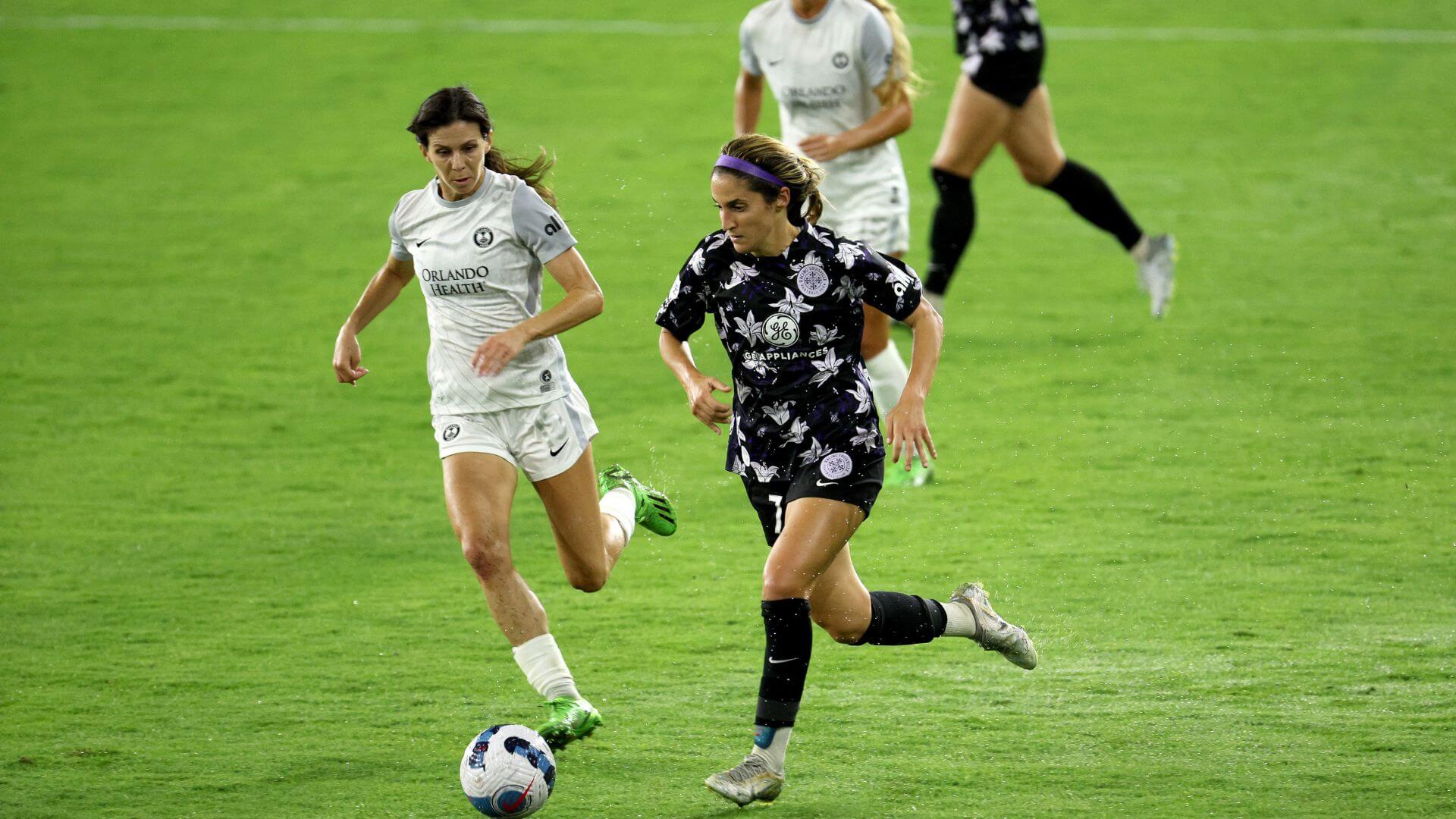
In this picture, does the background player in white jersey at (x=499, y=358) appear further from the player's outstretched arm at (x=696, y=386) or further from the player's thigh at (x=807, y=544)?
the player's thigh at (x=807, y=544)

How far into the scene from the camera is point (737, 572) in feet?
22.1

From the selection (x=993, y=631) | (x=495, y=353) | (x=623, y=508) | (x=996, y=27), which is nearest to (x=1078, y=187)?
(x=996, y=27)

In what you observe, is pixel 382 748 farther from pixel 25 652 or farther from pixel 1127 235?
pixel 1127 235

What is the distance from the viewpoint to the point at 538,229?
512 centimetres

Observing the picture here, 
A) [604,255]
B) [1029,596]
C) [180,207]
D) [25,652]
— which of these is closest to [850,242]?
[1029,596]

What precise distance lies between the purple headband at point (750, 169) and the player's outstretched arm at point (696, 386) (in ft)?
1.83

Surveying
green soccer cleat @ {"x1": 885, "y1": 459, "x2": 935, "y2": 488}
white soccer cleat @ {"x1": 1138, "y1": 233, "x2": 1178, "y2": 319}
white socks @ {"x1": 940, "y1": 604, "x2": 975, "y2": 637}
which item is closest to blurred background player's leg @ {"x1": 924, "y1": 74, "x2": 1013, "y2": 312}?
white soccer cleat @ {"x1": 1138, "y1": 233, "x2": 1178, "y2": 319}

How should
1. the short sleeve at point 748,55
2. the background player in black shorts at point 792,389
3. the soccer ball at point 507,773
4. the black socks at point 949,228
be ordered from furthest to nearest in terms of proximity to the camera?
the black socks at point 949,228 → the short sleeve at point 748,55 → the background player in black shorts at point 792,389 → the soccer ball at point 507,773

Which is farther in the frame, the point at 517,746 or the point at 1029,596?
the point at 1029,596

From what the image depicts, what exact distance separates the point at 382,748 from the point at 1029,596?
2.44m

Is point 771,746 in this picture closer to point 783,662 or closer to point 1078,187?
point 783,662

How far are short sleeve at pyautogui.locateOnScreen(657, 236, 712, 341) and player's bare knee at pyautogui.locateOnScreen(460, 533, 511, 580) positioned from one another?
79 cm

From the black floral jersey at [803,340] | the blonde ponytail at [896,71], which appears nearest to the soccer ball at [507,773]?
the black floral jersey at [803,340]

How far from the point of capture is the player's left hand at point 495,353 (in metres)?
4.85
